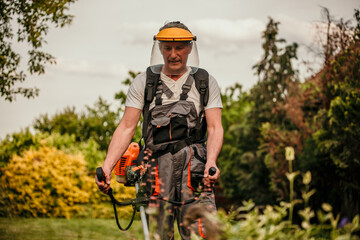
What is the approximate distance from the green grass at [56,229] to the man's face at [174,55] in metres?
3.67

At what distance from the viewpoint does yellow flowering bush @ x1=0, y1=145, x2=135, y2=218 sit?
10547 mm

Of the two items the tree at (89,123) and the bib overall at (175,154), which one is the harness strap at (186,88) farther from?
the tree at (89,123)

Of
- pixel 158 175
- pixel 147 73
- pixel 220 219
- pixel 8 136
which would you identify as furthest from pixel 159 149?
pixel 8 136

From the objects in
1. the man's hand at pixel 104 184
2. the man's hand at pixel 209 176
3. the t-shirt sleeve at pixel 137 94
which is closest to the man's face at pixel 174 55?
the t-shirt sleeve at pixel 137 94

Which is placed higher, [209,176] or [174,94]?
[174,94]

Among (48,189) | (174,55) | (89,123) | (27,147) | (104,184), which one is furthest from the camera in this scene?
(89,123)

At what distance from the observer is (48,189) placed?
10711 mm

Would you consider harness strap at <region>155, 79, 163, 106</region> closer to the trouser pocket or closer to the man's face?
the man's face

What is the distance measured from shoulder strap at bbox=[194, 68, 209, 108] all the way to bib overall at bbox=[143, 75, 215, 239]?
60 millimetres

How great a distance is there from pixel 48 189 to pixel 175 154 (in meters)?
7.78

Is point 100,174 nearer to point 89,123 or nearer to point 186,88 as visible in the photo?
point 186,88

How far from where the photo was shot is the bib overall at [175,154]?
11.9 feet

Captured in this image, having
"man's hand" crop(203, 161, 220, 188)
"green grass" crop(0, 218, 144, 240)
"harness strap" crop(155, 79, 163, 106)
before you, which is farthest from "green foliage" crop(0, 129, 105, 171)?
"man's hand" crop(203, 161, 220, 188)

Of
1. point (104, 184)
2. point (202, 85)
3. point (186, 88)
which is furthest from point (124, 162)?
point (202, 85)
